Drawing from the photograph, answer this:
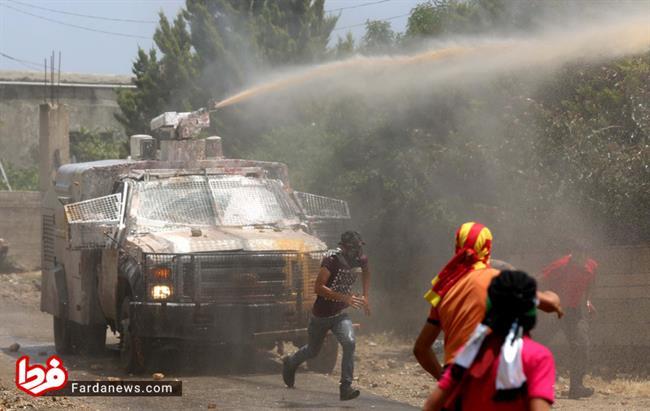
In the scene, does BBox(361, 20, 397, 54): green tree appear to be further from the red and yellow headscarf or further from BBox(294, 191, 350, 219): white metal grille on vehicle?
the red and yellow headscarf

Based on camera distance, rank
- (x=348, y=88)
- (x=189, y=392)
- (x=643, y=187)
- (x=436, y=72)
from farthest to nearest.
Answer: (x=348, y=88), (x=436, y=72), (x=643, y=187), (x=189, y=392)

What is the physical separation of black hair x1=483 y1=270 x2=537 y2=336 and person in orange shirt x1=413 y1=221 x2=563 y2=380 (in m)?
0.56

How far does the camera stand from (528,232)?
42.8ft

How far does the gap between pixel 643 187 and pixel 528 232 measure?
1725 mm

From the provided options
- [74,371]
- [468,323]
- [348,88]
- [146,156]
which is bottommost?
[74,371]

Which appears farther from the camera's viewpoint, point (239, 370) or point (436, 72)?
point (436, 72)

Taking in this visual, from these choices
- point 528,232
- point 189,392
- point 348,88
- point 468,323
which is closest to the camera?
point 468,323

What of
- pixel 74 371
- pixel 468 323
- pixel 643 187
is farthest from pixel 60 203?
pixel 468 323

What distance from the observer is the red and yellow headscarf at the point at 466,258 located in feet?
17.6

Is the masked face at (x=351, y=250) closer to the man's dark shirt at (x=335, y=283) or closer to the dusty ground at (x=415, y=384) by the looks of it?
the man's dark shirt at (x=335, y=283)

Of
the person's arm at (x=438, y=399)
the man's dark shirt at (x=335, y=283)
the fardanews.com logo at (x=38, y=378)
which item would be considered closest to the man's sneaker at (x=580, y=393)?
the man's dark shirt at (x=335, y=283)

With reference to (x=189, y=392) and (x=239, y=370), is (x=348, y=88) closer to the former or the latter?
(x=239, y=370)

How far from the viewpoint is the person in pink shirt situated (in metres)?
4.27

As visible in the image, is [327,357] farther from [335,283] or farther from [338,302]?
[335,283]
